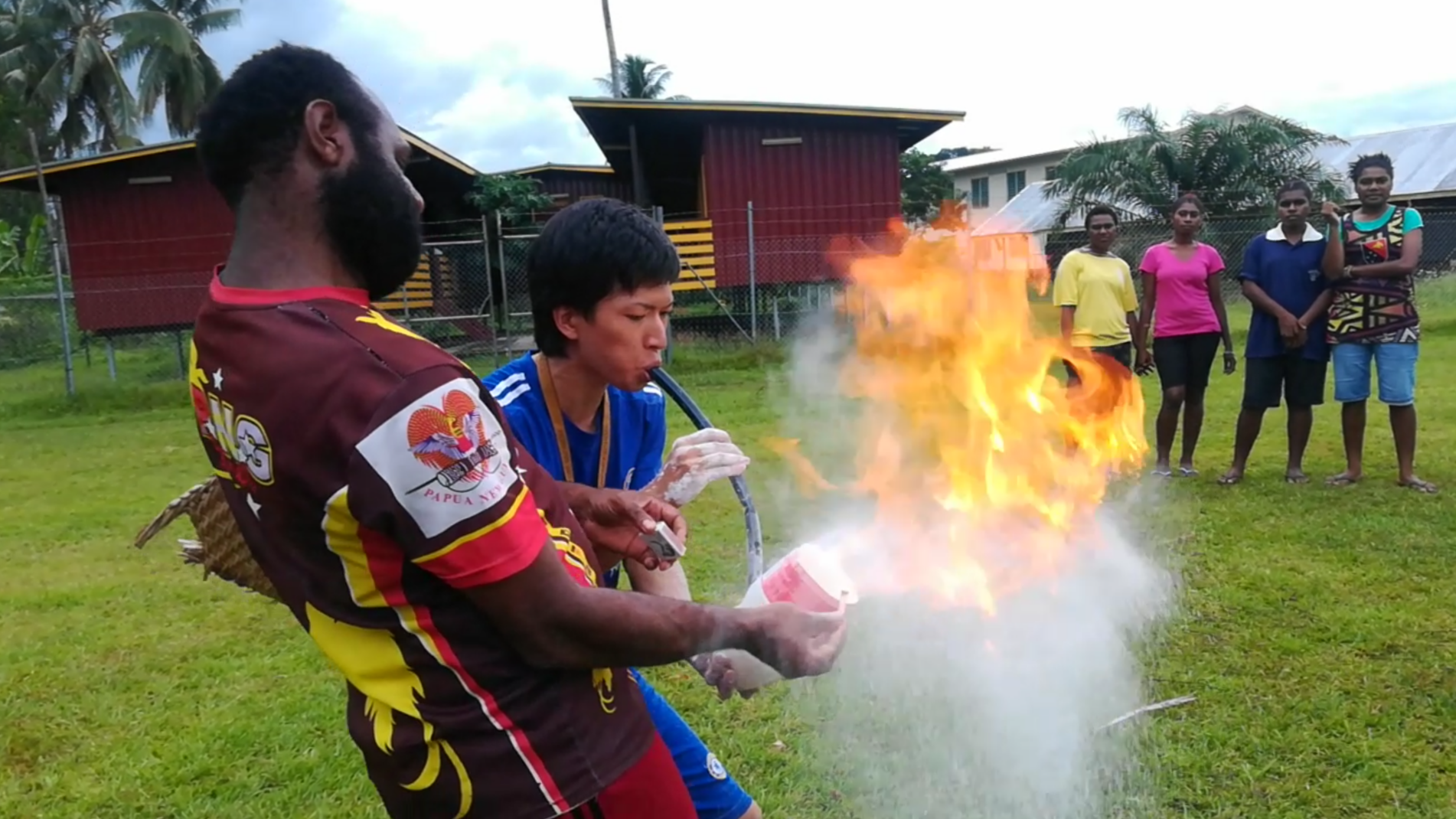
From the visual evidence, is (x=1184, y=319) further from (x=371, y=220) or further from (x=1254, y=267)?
(x=371, y=220)

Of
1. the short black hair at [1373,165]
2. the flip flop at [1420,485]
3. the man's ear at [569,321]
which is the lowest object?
the flip flop at [1420,485]

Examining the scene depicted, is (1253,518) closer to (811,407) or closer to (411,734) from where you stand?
(811,407)

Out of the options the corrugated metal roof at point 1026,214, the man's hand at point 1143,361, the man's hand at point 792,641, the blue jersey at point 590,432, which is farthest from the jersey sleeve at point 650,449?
the corrugated metal roof at point 1026,214

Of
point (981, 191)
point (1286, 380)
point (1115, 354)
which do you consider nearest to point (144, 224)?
point (1115, 354)

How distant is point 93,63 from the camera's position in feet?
115

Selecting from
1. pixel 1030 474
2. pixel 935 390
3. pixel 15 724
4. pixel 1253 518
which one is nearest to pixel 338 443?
pixel 1030 474

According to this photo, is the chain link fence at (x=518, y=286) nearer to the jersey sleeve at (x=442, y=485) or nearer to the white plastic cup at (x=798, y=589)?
the white plastic cup at (x=798, y=589)

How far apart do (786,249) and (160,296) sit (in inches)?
416

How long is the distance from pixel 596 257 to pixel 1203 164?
71.1ft

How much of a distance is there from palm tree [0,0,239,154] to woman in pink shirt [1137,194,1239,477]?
35998 mm

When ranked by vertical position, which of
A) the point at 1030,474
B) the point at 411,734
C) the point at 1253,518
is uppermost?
the point at 411,734

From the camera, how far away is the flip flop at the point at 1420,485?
6523 mm

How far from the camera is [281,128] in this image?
1.42m

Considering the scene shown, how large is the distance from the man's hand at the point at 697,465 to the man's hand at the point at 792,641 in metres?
0.58
